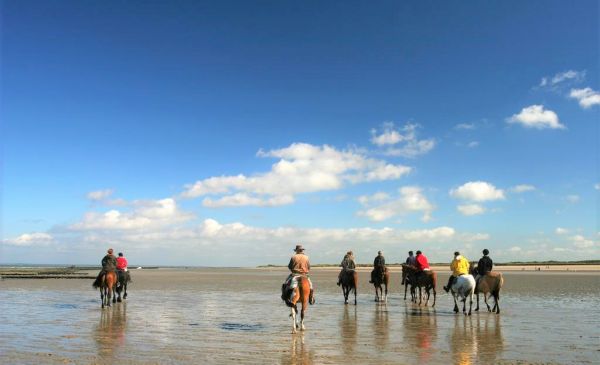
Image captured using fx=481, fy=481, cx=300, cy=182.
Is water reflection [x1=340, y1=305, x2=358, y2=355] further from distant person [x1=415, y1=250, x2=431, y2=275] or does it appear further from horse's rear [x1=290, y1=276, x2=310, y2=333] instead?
distant person [x1=415, y1=250, x2=431, y2=275]

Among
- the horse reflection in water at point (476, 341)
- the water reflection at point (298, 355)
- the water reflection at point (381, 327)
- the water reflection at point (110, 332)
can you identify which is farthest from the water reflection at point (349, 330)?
the water reflection at point (110, 332)

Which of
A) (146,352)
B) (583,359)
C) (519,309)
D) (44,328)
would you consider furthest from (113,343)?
(519,309)

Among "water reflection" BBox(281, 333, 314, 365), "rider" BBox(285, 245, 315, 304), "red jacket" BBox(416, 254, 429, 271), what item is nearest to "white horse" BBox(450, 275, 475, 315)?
"red jacket" BBox(416, 254, 429, 271)

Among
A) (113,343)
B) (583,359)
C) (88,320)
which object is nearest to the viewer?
(583,359)

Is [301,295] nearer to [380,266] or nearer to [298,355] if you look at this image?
[298,355]

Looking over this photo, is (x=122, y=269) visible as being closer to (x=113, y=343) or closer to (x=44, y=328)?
(x=44, y=328)

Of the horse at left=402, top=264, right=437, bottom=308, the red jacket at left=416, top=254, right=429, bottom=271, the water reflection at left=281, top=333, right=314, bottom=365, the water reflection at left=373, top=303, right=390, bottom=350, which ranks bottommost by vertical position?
the water reflection at left=373, top=303, right=390, bottom=350

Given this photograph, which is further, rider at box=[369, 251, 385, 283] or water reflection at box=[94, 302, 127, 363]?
rider at box=[369, 251, 385, 283]

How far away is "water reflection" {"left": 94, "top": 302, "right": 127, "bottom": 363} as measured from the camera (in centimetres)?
1068

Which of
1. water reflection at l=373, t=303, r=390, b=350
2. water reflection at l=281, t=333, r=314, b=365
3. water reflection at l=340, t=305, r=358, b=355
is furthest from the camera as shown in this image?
water reflection at l=373, t=303, r=390, b=350

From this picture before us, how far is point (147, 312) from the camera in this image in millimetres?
18656

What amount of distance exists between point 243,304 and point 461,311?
9.55 meters

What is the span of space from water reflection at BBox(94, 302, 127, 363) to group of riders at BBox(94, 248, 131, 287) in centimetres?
189

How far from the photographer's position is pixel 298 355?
10.4m
